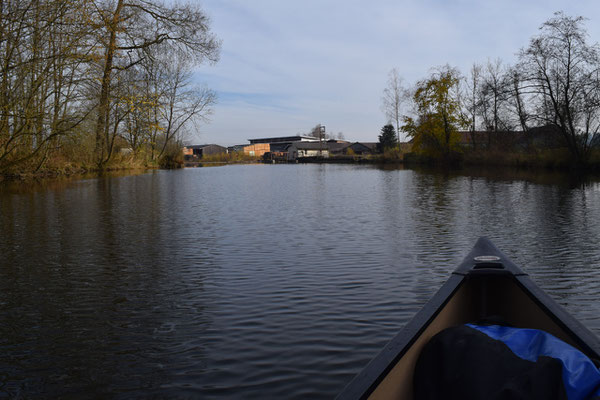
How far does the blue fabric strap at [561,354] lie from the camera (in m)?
1.74

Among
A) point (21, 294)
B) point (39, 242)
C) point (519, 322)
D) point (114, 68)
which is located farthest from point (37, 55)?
point (519, 322)

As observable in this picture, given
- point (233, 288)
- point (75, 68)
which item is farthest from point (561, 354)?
point (75, 68)

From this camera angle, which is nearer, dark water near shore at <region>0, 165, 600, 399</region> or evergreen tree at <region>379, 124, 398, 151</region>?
dark water near shore at <region>0, 165, 600, 399</region>

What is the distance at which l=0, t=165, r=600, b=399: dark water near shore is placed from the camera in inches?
125

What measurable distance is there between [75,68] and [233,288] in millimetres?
15507

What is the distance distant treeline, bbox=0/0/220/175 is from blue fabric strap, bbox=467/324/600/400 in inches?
624

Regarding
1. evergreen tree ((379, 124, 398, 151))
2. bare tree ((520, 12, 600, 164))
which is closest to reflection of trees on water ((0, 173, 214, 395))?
bare tree ((520, 12, 600, 164))

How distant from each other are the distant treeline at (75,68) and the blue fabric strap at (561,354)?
624 inches

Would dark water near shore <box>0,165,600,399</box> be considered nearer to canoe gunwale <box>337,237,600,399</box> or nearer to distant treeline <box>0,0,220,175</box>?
canoe gunwale <box>337,237,600,399</box>

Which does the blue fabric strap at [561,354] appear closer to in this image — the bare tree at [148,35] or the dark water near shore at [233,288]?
the dark water near shore at [233,288]

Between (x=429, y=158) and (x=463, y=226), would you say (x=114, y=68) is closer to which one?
(x=463, y=226)

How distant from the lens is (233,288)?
203 inches

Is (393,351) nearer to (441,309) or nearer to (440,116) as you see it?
(441,309)

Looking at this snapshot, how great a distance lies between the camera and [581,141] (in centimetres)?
2803
